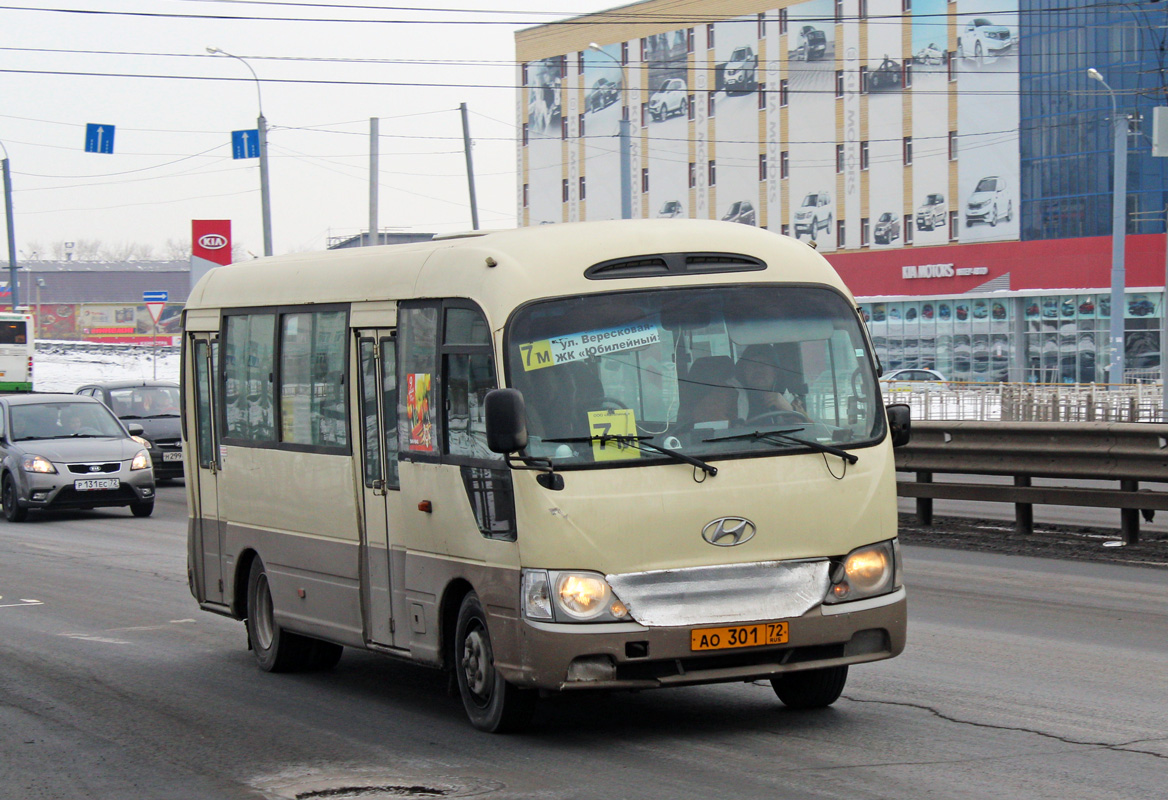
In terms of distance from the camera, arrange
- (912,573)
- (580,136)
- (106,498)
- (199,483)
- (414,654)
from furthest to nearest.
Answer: (580,136) < (106,498) < (912,573) < (199,483) < (414,654)

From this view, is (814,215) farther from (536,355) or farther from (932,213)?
(536,355)

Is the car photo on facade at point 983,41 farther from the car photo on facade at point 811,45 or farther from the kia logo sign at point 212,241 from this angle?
the kia logo sign at point 212,241

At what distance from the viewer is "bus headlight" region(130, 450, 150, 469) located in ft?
70.7

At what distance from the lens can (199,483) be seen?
1044cm

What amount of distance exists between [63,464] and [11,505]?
102 cm

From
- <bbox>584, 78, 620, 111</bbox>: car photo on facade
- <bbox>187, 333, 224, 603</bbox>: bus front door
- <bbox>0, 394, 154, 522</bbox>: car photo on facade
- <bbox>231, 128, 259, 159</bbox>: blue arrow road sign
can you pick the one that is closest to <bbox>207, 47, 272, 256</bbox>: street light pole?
<bbox>231, 128, 259, 159</bbox>: blue arrow road sign

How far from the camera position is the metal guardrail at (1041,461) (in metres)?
14.0

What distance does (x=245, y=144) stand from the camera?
130 feet

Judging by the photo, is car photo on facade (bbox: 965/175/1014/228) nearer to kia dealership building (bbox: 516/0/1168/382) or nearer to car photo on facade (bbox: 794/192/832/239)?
kia dealership building (bbox: 516/0/1168/382)

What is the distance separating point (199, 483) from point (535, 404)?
4.23 meters

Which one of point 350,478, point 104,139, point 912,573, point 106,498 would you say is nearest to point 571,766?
point 350,478

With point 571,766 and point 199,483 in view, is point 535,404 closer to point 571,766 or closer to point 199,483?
point 571,766

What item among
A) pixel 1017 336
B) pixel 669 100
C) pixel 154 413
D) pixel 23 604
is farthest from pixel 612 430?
pixel 669 100

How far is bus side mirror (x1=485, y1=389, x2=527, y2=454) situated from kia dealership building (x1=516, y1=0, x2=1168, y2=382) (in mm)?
35151
